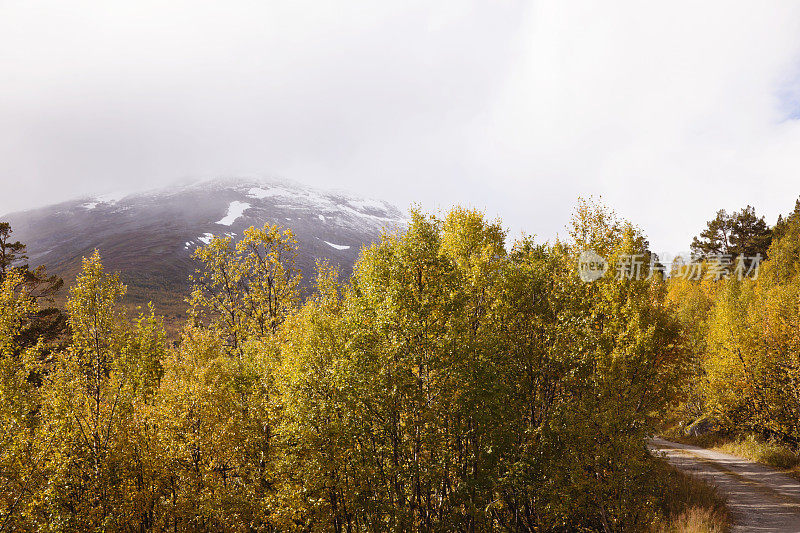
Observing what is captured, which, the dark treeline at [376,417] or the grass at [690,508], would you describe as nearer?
the dark treeline at [376,417]

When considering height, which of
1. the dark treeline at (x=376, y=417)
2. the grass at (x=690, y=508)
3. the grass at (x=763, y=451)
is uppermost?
the dark treeline at (x=376, y=417)

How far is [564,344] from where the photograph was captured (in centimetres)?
2117

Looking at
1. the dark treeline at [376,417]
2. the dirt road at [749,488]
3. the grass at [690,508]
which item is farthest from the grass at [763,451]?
the dark treeline at [376,417]

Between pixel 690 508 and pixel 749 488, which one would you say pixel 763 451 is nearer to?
pixel 749 488

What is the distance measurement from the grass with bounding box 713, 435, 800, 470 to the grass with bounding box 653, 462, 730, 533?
37.8 feet

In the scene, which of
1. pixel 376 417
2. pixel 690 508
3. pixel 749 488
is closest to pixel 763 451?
pixel 749 488

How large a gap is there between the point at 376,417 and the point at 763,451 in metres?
40.4

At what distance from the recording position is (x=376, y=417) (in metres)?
20.5

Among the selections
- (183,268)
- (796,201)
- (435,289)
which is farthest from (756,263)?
(183,268)

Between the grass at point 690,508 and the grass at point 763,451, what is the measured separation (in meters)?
11.5

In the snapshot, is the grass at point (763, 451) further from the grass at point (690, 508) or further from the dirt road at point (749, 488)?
the grass at point (690, 508)

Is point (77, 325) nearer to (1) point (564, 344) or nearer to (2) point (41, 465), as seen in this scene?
(2) point (41, 465)

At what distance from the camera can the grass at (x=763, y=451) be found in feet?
119

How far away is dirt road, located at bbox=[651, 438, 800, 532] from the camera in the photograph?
1002 inches
